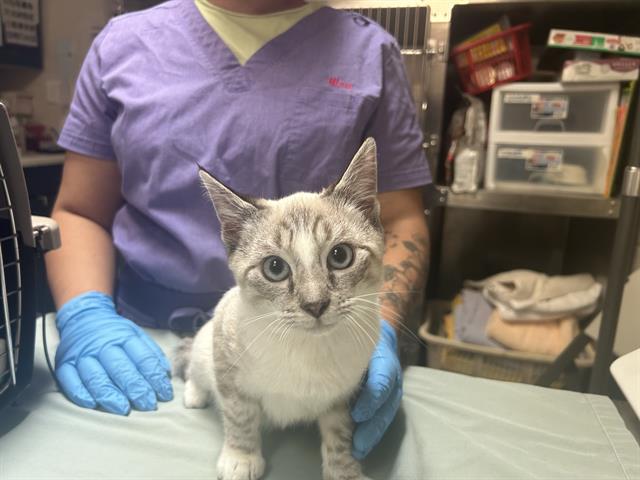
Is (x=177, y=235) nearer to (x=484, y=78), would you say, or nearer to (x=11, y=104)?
(x=484, y=78)

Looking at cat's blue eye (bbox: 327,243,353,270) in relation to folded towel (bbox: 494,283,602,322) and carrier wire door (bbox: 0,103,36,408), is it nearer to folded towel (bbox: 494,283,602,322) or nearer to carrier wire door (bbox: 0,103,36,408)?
carrier wire door (bbox: 0,103,36,408)

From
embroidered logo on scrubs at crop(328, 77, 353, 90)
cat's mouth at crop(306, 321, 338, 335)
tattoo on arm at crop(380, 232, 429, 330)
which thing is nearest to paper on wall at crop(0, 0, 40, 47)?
embroidered logo on scrubs at crop(328, 77, 353, 90)

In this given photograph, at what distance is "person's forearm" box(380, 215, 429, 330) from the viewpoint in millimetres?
1011

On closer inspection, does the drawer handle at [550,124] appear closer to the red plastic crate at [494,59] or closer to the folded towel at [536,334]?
the red plastic crate at [494,59]

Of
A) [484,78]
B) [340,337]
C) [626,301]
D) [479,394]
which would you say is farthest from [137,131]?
[626,301]

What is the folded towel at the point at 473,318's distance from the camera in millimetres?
1513

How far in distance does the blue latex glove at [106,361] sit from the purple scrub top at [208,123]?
12 cm

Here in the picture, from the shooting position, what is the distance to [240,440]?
2.38ft

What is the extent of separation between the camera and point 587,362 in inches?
54.7

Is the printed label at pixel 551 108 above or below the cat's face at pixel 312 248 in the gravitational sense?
above

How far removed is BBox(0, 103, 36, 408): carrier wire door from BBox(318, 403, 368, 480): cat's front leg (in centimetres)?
49

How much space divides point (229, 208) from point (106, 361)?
43cm

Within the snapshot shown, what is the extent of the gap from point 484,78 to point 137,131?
1.02m

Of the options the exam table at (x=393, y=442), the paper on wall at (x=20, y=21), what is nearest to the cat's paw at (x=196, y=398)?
the exam table at (x=393, y=442)
